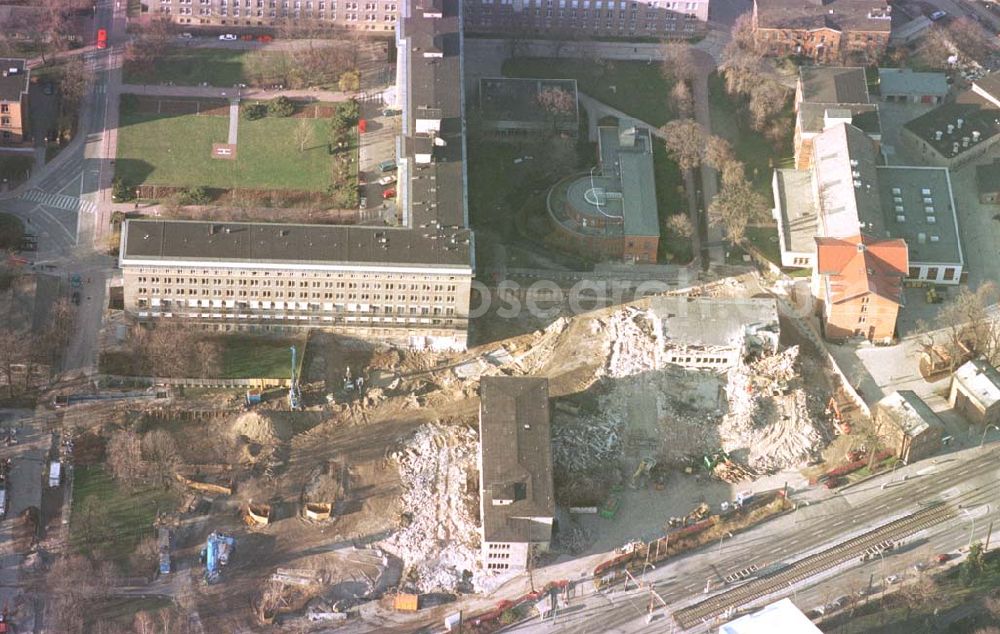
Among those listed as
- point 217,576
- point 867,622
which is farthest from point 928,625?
point 217,576

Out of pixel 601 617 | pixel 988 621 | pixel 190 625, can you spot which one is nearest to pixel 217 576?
pixel 190 625

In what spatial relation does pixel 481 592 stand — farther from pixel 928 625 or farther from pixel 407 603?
pixel 928 625

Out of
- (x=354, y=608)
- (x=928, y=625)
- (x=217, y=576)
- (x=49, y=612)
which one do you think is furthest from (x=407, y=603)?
(x=928, y=625)

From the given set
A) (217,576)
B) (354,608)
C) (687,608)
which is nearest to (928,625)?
(687,608)

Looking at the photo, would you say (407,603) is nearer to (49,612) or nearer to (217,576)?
(217,576)

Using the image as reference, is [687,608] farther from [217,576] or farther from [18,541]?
[18,541]
